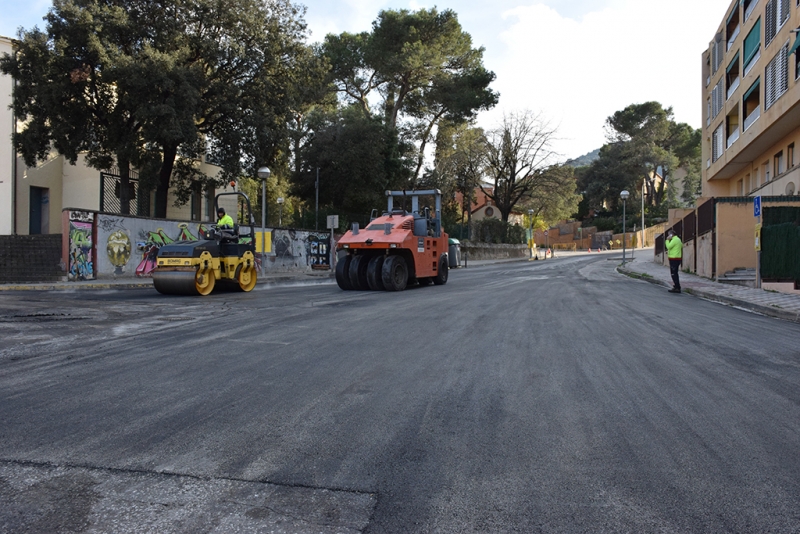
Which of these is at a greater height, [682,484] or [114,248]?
[114,248]

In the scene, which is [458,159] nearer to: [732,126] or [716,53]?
[716,53]

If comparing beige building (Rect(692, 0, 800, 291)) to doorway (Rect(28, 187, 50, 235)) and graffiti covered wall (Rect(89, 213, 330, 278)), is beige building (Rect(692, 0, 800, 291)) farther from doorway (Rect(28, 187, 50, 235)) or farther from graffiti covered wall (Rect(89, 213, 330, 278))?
doorway (Rect(28, 187, 50, 235))

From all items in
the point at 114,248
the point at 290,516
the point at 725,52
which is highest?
the point at 725,52

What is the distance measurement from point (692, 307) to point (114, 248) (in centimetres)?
1688

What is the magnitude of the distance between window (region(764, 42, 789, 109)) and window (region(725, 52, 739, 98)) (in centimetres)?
598

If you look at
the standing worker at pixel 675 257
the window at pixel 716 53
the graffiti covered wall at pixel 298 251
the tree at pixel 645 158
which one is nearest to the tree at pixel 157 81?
the graffiti covered wall at pixel 298 251

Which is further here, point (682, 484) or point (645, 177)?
point (645, 177)

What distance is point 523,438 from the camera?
12.0 feet

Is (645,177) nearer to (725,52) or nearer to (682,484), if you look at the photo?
(725,52)

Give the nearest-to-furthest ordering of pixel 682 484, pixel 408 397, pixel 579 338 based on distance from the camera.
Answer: pixel 682 484 → pixel 408 397 → pixel 579 338

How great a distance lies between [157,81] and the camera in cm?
1959

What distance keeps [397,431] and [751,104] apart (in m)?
29.7

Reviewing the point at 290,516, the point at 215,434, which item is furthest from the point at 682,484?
the point at 215,434

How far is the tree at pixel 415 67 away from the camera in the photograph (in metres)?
35.6
